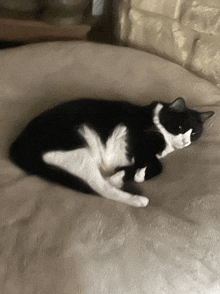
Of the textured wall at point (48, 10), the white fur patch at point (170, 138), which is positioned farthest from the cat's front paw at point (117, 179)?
the textured wall at point (48, 10)

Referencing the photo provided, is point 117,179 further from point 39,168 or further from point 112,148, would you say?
point 39,168

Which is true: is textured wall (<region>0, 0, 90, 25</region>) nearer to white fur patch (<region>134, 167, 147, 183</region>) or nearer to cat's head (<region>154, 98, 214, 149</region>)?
→ cat's head (<region>154, 98, 214, 149</region>)

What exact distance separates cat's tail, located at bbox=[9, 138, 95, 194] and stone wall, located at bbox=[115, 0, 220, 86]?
3.11ft

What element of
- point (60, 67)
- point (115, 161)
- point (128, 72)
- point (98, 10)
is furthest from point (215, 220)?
point (98, 10)

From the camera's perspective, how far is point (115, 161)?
1.03 m

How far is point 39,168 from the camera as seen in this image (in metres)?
0.90

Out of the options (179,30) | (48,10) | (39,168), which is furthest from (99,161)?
(48,10)

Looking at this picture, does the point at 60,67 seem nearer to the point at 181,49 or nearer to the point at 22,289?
the point at 181,49

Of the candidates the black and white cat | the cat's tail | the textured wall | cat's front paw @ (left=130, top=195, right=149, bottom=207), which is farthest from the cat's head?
the textured wall

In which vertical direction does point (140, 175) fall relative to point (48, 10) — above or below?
below

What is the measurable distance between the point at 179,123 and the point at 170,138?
0.06 metres

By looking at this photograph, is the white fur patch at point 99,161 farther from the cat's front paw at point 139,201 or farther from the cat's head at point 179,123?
the cat's head at point 179,123

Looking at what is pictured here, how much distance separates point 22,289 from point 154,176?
0.53m

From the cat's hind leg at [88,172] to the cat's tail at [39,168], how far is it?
0.02m
